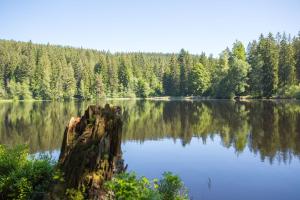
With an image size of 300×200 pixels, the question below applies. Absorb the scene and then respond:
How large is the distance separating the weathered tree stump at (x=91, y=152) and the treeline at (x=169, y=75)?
84.4 m

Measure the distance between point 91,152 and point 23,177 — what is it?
2.53 m

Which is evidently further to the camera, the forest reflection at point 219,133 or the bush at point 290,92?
the bush at point 290,92

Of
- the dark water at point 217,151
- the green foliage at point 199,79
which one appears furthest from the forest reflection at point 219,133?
the green foliage at point 199,79

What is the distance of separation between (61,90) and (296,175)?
439 ft

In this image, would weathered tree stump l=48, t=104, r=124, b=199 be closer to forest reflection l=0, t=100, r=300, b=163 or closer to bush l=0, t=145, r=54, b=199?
bush l=0, t=145, r=54, b=199

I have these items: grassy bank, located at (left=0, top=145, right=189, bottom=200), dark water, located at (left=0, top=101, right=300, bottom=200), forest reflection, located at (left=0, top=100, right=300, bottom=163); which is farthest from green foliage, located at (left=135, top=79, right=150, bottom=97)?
grassy bank, located at (left=0, top=145, right=189, bottom=200)

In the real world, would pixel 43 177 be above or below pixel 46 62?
below

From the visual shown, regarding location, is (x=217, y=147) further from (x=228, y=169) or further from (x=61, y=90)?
(x=61, y=90)

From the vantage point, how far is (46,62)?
515 ft

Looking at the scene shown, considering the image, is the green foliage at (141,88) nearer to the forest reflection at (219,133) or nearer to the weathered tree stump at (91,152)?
the forest reflection at (219,133)

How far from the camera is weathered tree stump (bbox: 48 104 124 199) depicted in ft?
34.3

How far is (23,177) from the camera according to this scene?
36.6 feet

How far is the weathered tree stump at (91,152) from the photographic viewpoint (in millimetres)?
10469

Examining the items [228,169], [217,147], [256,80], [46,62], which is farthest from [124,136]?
[46,62]
